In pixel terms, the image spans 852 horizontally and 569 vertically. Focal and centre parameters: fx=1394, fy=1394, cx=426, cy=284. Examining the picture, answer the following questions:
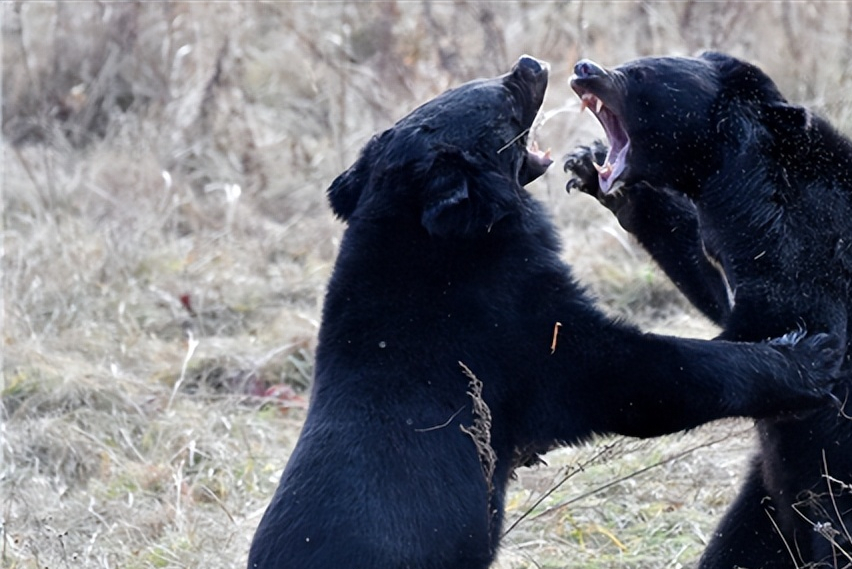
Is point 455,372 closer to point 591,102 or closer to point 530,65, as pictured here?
point 530,65

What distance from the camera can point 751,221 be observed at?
15.2 ft

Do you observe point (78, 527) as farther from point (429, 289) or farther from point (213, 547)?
point (429, 289)

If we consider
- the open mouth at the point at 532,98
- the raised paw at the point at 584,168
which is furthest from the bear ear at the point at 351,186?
the raised paw at the point at 584,168

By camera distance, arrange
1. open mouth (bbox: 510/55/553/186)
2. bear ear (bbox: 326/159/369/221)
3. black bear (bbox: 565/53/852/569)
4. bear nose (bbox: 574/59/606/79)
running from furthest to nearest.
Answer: bear nose (bbox: 574/59/606/79)
open mouth (bbox: 510/55/553/186)
bear ear (bbox: 326/159/369/221)
black bear (bbox: 565/53/852/569)

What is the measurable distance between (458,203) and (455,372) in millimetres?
511

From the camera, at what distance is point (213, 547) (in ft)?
17.5

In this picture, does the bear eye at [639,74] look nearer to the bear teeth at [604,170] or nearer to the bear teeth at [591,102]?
the bear teeth at [591,102]

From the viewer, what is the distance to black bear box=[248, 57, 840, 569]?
391 cm

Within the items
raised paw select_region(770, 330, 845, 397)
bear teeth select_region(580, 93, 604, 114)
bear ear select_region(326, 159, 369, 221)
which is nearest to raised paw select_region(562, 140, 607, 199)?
bear teeth select_region(580, 93, 604, 114)

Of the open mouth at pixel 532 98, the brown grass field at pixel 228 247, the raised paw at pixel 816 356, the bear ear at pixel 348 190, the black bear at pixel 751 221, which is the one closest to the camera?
the raised paw at pixel 816 356

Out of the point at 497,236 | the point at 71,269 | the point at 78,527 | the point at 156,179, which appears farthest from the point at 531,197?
the point at 156,179

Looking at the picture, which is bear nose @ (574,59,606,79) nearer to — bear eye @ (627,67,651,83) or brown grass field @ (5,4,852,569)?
bear eye @ (627,67,651,83)

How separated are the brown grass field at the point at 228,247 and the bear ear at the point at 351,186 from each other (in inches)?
34.5

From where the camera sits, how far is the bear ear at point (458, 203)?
13.8 ft
